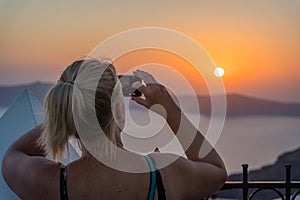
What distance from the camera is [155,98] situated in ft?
3.50

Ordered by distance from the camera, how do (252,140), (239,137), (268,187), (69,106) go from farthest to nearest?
(252,140) < (239,137) < (268,187) < (69,106)

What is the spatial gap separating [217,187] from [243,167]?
2.32ft

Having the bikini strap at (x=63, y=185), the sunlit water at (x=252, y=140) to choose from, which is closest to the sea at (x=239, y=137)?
the sunlit water at (x=252, y=140)

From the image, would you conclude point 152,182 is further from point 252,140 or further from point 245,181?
point 252,140

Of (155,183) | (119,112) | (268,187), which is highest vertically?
(119,112)

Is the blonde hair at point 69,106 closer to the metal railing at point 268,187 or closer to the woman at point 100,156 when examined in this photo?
the woman at point 100,156

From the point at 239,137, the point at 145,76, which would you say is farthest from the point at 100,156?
the point at 239,137

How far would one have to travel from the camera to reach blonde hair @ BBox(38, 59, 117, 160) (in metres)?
1.00

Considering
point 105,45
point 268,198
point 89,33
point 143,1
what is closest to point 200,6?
point 143,1

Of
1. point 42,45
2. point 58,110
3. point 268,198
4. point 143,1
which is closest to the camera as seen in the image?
point 58,110

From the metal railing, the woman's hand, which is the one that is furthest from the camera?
the metal railing

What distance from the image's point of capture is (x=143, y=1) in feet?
9.50

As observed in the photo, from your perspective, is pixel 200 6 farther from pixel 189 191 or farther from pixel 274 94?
pixel 189 191

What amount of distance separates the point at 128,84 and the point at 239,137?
2069 millimetres
